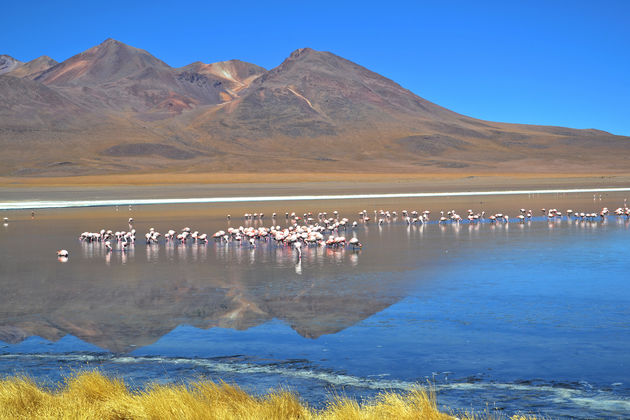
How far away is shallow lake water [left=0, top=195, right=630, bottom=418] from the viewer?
7504 millimetres

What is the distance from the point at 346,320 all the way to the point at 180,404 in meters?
4.17

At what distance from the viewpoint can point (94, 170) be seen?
132500 millimetres

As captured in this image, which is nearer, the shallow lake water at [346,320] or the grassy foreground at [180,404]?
the grassy foreground at [180,404]

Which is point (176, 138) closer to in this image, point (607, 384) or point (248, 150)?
point (248, 150)

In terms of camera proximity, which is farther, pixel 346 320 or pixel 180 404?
pixel 346 320

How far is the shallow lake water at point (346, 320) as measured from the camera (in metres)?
7.50

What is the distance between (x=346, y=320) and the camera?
33.5 feet

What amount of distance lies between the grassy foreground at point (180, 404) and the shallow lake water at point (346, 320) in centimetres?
53

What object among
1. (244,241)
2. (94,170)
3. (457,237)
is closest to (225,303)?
(244,241)

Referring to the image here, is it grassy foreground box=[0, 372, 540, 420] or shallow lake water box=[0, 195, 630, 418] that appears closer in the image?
grassy foreground box=[0, 372, 540, 420]

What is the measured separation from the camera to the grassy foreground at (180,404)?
6230 millimetres

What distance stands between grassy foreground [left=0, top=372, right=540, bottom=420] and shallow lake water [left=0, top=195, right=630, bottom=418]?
1.73ft

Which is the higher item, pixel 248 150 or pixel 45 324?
pixel 248 150

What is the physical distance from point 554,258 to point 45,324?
1066cm
